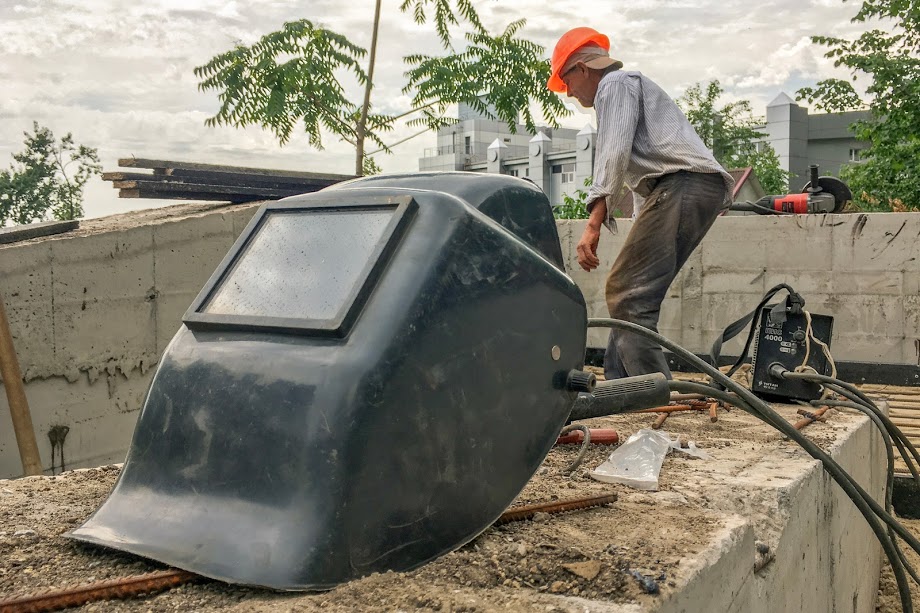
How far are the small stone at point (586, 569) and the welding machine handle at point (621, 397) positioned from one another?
0.54 meters

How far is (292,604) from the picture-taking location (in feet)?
4.72

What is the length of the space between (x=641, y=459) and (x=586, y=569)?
1061mm

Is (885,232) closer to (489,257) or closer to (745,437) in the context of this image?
(745,437)

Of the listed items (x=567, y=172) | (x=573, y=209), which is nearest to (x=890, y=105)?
(x=573, y=209)

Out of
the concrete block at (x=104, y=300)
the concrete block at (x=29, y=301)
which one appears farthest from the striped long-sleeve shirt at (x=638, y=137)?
the concrete block at (x=29, y=301)

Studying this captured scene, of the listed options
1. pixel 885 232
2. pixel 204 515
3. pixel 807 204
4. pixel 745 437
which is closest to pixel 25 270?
pixel 204 515

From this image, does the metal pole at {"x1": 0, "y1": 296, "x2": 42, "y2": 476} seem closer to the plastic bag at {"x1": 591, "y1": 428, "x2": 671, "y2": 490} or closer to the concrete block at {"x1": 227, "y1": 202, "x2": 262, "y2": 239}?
the concrete block at {"x1": 227, "y1": 202, "x2": 262, "y2": 239}

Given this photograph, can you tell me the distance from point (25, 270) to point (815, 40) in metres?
13.7

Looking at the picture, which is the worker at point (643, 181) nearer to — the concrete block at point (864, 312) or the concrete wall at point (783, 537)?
the concrete wall at point (783, 537)

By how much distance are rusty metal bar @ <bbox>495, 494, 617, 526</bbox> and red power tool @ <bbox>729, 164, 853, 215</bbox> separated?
161 inches

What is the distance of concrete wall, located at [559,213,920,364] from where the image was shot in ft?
21.0

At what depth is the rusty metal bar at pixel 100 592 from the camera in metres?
1.45

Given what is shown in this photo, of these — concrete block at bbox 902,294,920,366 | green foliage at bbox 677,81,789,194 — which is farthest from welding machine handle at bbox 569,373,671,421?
green foliage at bbox 677,81,789,194

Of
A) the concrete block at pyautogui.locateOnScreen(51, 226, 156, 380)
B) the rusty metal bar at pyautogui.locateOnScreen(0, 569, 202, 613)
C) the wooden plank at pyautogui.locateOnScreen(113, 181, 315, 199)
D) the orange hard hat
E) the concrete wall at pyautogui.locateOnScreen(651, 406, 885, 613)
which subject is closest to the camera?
the rusty metal bar at pyautogui.locateOnScreen(0, 569, 202, 613)
